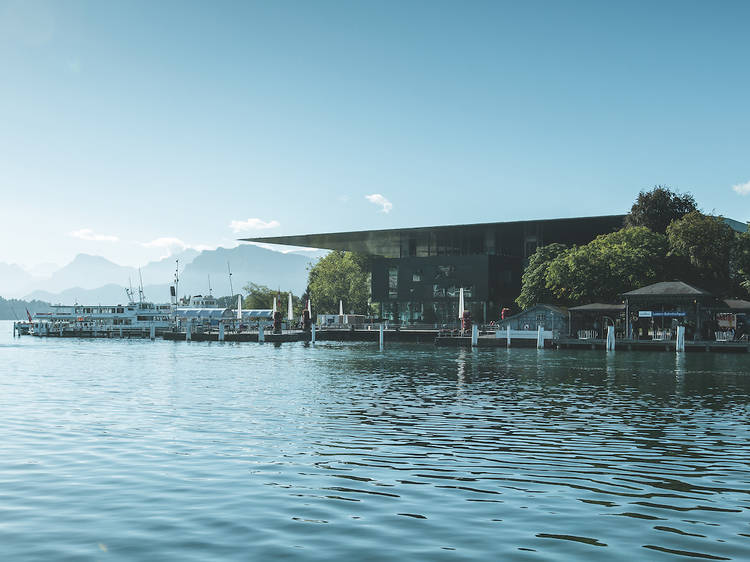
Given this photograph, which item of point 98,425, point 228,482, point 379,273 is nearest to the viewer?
point 228,482

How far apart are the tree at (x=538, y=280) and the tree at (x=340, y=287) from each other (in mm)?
52111

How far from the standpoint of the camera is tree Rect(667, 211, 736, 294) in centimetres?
7369

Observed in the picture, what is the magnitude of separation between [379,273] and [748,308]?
54.7 metres

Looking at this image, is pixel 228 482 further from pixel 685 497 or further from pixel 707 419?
pixel 707 419

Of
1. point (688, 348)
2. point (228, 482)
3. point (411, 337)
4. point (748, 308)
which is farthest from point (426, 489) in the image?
point (411, 337)

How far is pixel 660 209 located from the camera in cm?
8300

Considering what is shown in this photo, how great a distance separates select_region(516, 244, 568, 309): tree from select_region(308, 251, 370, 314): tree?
52.1m

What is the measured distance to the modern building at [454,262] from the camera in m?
97.2

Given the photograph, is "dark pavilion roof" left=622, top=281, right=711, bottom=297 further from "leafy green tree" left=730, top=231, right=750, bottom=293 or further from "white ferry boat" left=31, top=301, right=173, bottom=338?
"white ferry boat" left=31, top=301, right=173, bottom=338

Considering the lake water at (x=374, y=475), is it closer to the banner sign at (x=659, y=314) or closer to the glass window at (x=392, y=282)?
the banner sign at (x=659, y=314)

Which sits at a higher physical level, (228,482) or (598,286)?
(598,286)

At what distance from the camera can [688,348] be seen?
66.3 metres

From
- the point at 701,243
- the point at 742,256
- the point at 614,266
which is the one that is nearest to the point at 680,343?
the point at 614,266

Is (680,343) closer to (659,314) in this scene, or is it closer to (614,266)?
(659,314)
